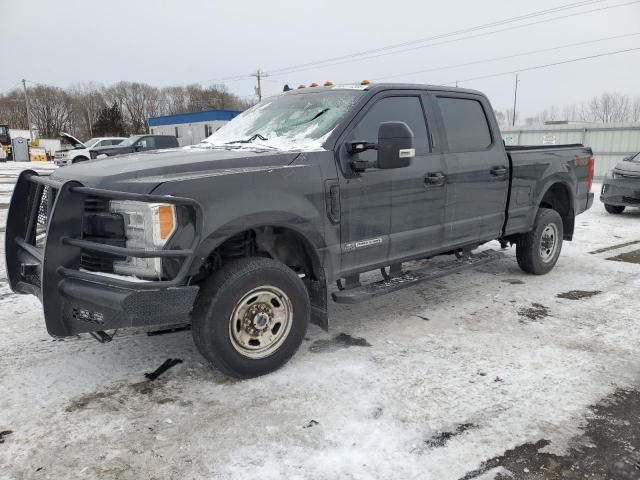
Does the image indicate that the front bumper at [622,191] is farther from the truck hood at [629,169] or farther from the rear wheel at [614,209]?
the rear wheel at [614,209]

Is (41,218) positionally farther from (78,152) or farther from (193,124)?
(193,124)

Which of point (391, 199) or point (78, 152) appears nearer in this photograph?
point (391, 199)

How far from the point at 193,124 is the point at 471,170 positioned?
1859 inches

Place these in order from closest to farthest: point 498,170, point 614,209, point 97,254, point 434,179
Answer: point 97,254
point 434,179
point 498,170
point 614,209

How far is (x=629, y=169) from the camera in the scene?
1067 cm

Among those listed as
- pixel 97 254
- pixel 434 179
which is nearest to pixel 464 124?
pixel 434 179

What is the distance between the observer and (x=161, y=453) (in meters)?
2.63

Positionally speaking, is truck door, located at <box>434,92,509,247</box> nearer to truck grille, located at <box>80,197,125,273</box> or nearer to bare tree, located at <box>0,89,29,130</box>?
truck grille, located at <box>80,197,125,273</box>

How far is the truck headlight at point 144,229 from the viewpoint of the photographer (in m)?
2.89

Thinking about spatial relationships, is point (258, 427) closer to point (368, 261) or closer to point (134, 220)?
point (134, 220)

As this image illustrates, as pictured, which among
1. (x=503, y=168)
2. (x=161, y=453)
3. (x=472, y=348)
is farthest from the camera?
(x=503, y=168)

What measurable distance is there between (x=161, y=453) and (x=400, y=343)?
205 centimetres

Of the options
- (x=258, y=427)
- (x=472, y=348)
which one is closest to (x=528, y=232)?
(x=472, y=348)

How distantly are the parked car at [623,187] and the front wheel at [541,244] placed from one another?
5490mm
